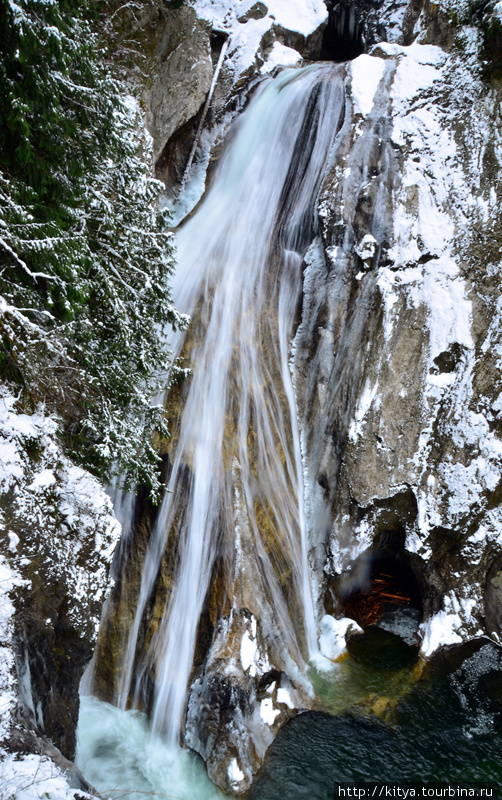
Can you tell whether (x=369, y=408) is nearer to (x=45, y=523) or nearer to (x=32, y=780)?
(x=45, y=523)

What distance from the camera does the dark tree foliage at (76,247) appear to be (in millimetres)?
5184

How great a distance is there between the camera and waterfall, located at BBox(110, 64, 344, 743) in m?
7.93

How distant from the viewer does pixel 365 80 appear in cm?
1251

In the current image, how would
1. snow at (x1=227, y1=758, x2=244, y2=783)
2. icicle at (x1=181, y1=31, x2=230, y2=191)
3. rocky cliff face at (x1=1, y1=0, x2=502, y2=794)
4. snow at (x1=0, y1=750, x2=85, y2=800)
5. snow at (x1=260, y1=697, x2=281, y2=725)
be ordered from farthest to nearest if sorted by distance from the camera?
icicle at (x1=181, y1=31, x2=230, y2=191) < snow at (x1=260, y1=697, x2=281, y2=725) < rocky cliff face at (x1=1, y1=0, x2=502, y2=794) < snow at (x1=227, y1=758, x2=244, y2=783) < snow at (x1=0, y1=750, x2=85, y2=800)

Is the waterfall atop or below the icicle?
below

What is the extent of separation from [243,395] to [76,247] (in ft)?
14.9

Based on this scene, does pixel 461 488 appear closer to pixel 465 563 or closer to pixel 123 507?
pixel 465 563

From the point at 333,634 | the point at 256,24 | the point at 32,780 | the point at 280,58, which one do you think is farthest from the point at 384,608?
the point at 256,24

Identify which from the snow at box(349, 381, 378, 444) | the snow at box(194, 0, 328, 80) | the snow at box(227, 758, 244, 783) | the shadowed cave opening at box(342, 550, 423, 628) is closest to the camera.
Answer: the snow at box(227, 758, 244, 783)

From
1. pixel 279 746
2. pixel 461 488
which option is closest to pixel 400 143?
pixel 461 488

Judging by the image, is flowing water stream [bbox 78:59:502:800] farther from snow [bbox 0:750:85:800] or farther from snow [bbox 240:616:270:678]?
snow [bbox 0:750:85:800]

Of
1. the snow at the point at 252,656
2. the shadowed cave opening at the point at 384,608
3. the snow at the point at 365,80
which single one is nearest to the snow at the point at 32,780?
the snow at the point at 252,656

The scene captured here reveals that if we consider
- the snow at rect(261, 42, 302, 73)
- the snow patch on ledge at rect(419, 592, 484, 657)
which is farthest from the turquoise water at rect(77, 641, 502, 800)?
the snow at rect(261, 42, 302, 73)

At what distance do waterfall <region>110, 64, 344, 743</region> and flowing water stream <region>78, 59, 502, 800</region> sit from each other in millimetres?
25
